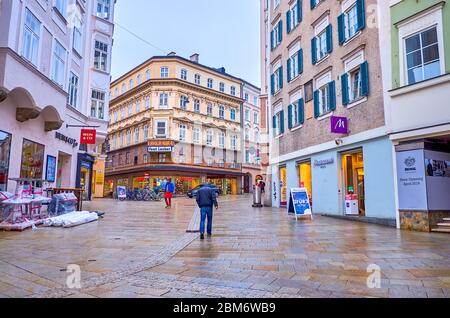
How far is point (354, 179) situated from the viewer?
53.0ft

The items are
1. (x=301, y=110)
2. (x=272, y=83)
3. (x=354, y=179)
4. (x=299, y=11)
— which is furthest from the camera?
(x=272, y=83)

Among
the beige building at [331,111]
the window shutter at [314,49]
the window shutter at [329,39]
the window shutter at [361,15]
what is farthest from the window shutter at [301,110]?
the window shutter at [361,15]

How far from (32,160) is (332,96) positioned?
13.7 m

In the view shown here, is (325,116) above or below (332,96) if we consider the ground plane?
below

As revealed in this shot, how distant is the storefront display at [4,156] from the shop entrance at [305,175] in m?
14.1

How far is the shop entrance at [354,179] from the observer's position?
15.4 meters

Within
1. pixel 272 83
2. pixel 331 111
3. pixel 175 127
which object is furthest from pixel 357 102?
pixel 175 127

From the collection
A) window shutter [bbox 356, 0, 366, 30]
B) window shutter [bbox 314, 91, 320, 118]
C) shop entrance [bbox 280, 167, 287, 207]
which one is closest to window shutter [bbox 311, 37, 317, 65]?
window shutter [bbox 314, 91, 320, 118]

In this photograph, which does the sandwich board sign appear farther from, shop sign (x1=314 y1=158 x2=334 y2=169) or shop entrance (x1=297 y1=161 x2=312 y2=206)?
shop entrance (x1=297 y1=161 x2=312 y2=206)

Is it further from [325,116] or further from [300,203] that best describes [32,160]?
[325,116]

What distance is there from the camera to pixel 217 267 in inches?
234

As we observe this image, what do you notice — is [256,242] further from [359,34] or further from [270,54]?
[270,54]

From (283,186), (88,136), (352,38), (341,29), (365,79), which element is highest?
(341,29)

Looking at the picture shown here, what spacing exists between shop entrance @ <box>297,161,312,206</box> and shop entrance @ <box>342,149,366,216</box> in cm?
313
